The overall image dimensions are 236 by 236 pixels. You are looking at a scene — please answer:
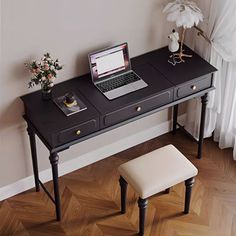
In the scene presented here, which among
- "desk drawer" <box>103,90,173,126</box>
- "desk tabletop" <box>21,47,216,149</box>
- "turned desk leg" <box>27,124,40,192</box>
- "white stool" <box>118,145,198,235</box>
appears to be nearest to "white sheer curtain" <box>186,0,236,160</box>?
"desk tabletop" <box>21,47,216,149</box>

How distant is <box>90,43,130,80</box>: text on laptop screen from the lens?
3.67 m

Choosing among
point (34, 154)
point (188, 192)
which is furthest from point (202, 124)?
point (34, 154)

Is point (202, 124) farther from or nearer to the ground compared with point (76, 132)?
nearer to the ground

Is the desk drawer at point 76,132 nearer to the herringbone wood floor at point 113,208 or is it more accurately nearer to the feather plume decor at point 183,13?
the herringbone wood floor at point 113,208

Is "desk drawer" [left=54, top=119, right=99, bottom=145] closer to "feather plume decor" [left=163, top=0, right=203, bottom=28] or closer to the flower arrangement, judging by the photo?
the flower arrangement

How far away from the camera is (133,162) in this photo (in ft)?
11.8

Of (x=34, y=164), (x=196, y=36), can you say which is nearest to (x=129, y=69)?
(x=196, y=36)

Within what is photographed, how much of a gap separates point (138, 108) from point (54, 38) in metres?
0.69

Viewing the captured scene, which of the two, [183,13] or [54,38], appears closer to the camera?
[54,38]

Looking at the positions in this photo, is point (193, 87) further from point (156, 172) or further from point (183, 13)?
point (156, 172)

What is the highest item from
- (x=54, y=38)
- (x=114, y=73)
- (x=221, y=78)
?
(x=54, y=38)

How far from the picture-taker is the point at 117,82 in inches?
147

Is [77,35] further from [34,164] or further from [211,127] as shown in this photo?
[211,127]

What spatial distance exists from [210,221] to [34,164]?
1251mm
